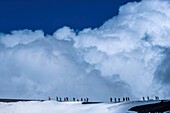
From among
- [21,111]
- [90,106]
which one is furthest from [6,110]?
[90,106]

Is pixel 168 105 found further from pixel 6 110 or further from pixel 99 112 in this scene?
pixel 6 110

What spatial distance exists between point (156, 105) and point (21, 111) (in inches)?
821

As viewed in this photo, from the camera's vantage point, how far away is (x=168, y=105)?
45156 millimetres

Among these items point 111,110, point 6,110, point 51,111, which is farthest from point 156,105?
point 6,110

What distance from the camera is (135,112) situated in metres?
46.2

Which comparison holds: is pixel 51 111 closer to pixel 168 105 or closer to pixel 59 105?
pixel 59 105

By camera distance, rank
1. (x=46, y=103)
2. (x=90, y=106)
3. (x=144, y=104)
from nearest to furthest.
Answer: (x=144, y=104), (x=90, y=106), (x=46, y=103)

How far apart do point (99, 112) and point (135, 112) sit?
4340 millimetres

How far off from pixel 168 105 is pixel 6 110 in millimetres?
25123

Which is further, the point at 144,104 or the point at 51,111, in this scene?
the point at 51,111

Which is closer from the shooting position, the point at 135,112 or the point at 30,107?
the point at 135,112

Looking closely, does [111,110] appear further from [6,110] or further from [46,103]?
[6,110]

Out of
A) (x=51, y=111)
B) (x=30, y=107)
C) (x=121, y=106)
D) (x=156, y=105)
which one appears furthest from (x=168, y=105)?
(x=30, y=107)

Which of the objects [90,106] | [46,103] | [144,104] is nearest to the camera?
[144,104]
